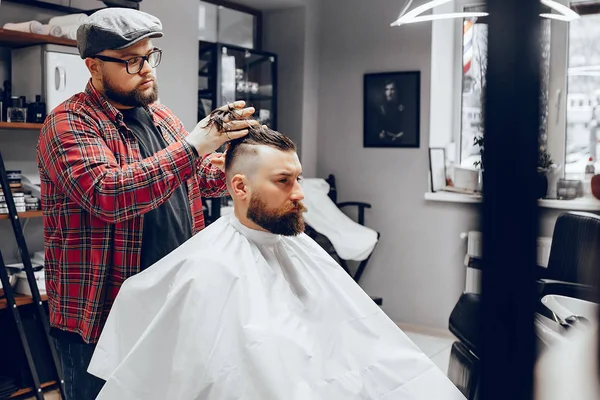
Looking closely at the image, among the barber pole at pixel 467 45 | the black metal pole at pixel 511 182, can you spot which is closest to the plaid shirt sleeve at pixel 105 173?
the black metal pole at pixel 511 182

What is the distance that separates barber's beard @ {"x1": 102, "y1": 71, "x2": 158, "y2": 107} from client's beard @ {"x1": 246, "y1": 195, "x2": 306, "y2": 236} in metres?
0.37

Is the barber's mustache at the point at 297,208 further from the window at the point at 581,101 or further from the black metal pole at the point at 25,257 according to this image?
the window at the point at 581,101

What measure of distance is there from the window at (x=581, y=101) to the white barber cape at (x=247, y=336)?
3131mm

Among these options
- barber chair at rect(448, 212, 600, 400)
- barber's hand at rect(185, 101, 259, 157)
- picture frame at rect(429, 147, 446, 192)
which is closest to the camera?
barber's hand at rect(185, 101, 259, 157)

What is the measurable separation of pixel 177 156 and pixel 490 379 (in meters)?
1.21

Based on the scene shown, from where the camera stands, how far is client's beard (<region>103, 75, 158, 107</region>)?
1.65m

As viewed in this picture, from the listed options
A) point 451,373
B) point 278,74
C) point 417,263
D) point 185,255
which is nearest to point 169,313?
point 185,255

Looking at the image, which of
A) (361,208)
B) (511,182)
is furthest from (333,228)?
(511,182)

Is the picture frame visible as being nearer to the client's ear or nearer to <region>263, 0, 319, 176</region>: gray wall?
<region>263, 0, 319, 176</region>: gray wall

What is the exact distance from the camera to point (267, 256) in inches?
68.0

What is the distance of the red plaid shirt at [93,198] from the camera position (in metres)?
1.50

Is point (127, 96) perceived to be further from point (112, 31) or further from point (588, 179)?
point (588, 179)

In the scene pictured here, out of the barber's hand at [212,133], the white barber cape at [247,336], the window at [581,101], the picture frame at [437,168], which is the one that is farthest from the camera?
the picture frame at [437,168]

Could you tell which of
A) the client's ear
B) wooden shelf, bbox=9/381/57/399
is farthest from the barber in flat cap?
wooden shelf, bbox=9/381/57/399
